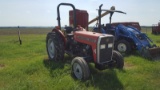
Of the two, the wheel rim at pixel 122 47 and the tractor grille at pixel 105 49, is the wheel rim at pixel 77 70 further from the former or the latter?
the wheel rim at pixel 122 47

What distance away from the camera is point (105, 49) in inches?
228

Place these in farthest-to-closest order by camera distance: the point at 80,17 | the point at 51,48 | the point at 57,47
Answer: the point at 51,48, the point at 80,17, the point at 57,47

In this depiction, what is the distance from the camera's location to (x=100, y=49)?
5672 mm

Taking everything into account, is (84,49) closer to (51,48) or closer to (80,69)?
(80,69)

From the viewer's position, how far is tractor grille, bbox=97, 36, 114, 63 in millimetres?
5660

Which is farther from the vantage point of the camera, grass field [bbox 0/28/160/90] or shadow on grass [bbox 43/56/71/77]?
shadow on grass [bbox 43/56/71/77]

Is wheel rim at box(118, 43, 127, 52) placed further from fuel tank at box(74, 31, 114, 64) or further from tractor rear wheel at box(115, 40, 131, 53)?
fuel tank at box(74, 31, 114, 64)

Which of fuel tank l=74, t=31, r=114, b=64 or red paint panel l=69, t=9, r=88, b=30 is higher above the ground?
red paint panel l=69, t=9, r=88, b=30

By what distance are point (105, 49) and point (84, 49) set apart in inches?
31.9

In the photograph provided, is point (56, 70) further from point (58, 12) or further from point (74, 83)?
point (58, 12)

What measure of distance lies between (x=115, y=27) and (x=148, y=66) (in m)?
3.95

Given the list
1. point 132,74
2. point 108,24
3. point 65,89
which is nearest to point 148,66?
point 132,74

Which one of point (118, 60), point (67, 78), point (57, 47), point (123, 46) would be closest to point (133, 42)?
point (123, 46)

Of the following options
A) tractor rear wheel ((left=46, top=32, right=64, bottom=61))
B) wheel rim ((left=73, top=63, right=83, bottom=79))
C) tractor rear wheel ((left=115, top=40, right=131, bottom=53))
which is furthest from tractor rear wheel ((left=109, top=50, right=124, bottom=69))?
tractor rear wheel ((left=115, top=40, right=131, bottom=53))
